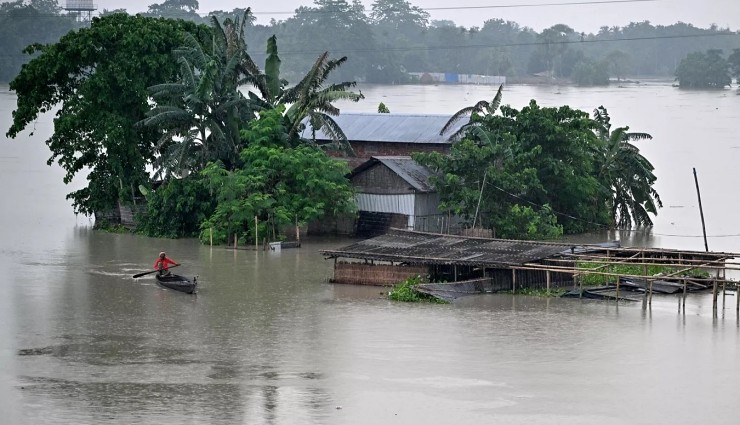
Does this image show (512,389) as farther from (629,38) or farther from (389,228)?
(629,38)

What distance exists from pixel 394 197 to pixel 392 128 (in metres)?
4.12

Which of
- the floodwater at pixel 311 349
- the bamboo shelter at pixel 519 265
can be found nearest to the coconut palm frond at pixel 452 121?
the floodwater at pixel 311 349

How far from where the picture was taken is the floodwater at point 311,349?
1565cm

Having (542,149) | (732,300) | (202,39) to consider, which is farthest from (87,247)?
(732,300)

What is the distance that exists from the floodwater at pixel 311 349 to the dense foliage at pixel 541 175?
9.64ft

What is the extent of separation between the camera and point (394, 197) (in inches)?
1135

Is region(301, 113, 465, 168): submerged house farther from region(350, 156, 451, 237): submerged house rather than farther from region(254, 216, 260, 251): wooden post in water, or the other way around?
region(254, 216, 260, 251): wooden post in water

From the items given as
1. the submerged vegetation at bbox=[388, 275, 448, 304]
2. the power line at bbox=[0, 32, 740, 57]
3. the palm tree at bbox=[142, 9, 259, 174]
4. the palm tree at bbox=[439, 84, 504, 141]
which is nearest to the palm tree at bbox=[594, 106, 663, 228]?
the palm tree at bbox=[439, 84, 504, 141]

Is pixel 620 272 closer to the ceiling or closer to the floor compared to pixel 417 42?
closer to the floor

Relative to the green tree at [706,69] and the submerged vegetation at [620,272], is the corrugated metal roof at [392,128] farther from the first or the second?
the green tree at [706,69]

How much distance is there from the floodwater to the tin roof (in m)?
2.03

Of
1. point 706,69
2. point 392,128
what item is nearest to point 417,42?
point 706,69

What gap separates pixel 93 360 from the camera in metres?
18.0

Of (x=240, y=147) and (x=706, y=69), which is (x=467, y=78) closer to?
(x=706, y=69)
